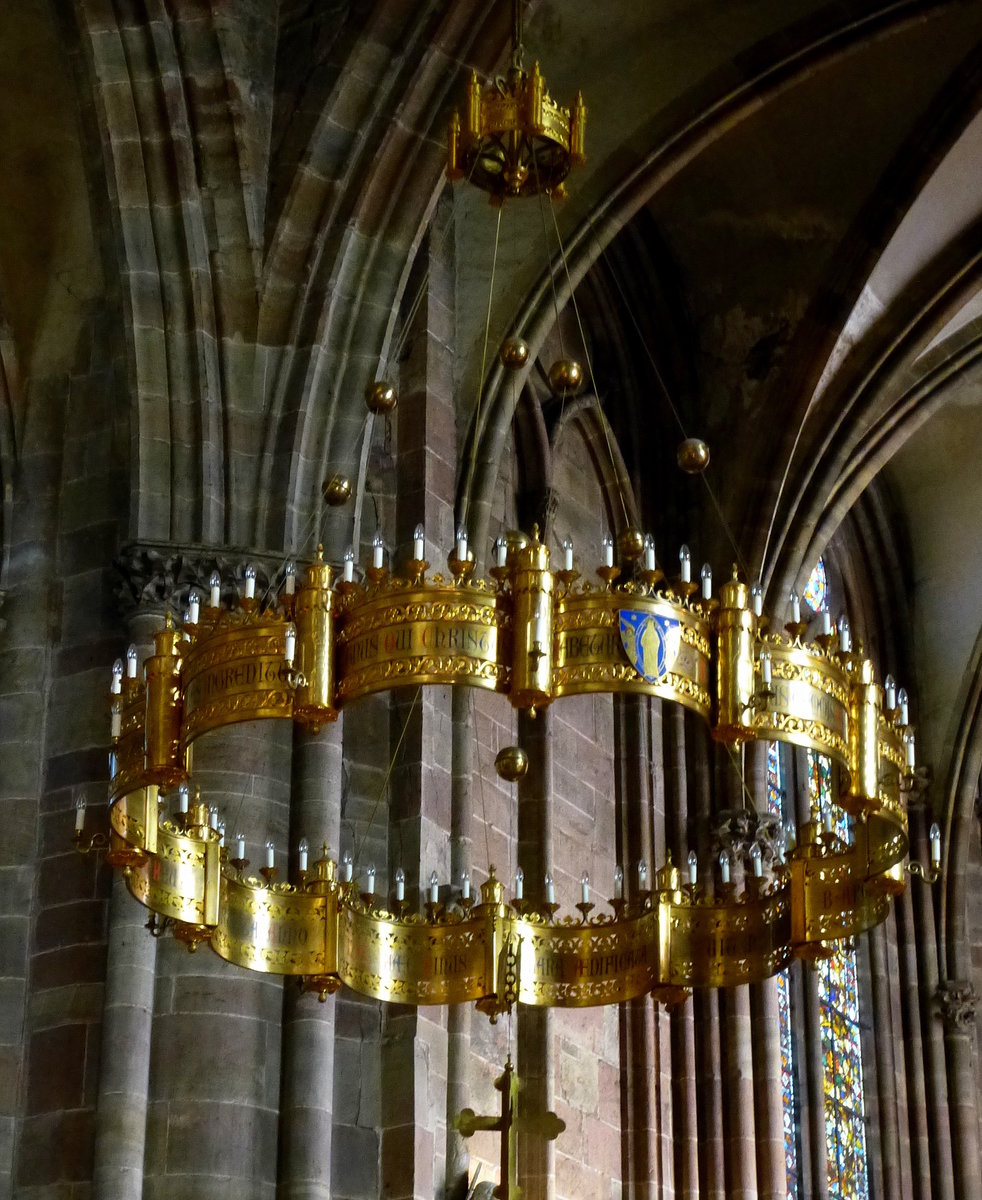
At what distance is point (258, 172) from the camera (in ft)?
51.9

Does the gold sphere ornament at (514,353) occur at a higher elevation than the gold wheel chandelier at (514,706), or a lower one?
higher

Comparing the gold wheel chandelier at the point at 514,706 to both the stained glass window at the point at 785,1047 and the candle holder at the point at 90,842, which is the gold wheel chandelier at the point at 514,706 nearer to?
the candle holder at the point at 90,842

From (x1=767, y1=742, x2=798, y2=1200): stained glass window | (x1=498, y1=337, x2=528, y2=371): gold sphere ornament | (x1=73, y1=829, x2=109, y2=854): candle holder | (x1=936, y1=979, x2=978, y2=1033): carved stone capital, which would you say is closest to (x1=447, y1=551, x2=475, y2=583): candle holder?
(x1=498, y1=337, x2=528, y2=371): gold sphere ornament

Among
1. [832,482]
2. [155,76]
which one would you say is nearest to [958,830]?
[832,482]

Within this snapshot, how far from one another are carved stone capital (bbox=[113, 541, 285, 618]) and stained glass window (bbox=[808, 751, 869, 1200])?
777 centimetres

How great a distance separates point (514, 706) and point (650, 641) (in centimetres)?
64

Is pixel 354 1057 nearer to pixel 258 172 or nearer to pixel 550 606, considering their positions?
pixel 550 606

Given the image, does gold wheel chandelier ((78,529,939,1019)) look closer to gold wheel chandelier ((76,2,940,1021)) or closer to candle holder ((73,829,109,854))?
gold wheel chandelier ((76,2,940,1021))

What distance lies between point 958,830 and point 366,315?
394 inches

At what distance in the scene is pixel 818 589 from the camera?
23.6 metres

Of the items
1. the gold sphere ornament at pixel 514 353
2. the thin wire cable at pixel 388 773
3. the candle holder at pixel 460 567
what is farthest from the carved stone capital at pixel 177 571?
the candle holder at pixel 460 567

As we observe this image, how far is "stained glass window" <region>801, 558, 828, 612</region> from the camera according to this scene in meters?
23.1

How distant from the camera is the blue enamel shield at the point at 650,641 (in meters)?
11.2

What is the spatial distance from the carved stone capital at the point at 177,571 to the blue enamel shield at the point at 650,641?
3.81 meters
